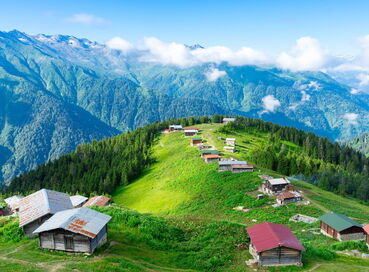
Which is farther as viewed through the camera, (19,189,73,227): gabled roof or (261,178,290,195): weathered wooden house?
(261,178,290,195): weathered wooden house

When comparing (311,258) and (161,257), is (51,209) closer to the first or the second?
(161,257)

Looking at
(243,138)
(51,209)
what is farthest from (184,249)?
(243,138)

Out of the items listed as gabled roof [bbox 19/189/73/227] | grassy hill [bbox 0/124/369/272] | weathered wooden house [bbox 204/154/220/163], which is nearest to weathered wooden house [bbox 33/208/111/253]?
grassy hill [bbox 0/124/369/272]

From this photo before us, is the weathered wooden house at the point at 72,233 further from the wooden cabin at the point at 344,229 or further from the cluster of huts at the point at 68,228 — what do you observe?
→ the wooden cabin at the point at 344,229

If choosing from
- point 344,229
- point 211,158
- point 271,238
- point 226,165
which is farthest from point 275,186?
point 271,238

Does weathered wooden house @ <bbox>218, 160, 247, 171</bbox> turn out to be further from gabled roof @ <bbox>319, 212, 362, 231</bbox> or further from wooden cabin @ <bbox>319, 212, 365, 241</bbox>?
wooden cabin @ <bbox>319, 212, 365, 241</bbox>
